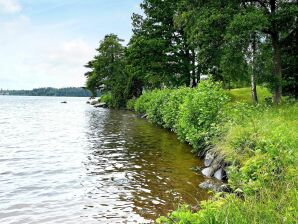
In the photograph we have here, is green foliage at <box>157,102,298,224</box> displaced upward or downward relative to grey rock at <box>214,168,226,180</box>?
upward

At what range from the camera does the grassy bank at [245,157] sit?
15.5 ft

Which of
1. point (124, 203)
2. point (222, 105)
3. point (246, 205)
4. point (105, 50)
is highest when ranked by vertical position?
point (105, 50)

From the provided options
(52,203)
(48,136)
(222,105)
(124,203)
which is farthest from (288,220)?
(48,136)

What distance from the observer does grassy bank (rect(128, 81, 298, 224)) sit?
473cm

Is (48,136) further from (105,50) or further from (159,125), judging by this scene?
(105,50)

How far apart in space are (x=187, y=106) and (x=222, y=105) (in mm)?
2452

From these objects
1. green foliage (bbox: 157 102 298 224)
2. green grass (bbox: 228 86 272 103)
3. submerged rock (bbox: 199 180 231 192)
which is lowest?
submerged rock (bbox: 199 180 231 192)

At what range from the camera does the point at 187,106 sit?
17.9m

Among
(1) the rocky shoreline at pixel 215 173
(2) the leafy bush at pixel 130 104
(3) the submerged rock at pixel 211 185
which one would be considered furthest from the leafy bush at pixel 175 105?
(2) the leafy bush at pixel 130 104

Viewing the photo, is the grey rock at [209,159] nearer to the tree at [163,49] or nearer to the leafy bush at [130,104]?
the tree at [163,49]

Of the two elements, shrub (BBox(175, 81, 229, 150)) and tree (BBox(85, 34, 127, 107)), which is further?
tree (BBox(85, 34, 127, 107))

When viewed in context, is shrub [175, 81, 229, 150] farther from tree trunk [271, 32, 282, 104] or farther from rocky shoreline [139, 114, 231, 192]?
tree trunk [271, 32, 282, 104]

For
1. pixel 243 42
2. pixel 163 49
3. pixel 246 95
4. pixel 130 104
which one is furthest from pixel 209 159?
pixel 130 104

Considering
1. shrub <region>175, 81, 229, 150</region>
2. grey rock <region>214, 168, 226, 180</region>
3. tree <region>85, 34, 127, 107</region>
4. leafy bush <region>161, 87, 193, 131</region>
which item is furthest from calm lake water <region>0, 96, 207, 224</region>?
tree <region>85, 34, 127, 107</region>
